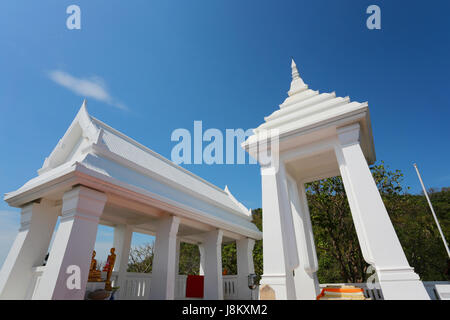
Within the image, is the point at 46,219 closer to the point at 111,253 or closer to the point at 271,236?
the point at 111,253

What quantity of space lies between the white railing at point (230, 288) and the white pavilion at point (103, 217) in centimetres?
5

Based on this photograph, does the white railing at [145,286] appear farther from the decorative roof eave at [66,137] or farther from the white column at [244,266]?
the decorative roof eave at [66,137]

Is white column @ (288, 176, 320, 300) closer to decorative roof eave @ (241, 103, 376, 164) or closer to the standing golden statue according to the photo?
decorative roof eave @ (241, 103, 376, 164)

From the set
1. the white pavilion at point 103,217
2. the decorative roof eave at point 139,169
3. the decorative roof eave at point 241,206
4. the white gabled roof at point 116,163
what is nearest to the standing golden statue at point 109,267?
the white pavilion at point 103,217

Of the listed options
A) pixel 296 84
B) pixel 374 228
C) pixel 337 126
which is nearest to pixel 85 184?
pixel 337 126

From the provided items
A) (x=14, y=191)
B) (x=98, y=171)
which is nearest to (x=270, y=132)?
(x=98, y=171)

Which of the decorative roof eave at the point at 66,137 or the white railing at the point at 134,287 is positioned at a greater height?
the decorative roof eave at the point at 66,137

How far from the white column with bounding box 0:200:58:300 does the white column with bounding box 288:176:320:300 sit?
7.82m

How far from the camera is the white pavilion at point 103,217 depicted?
590cm

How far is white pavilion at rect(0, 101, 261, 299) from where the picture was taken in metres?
5.90

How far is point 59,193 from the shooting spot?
707 cm
